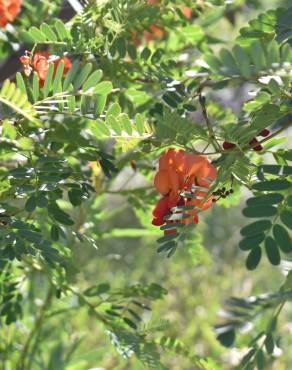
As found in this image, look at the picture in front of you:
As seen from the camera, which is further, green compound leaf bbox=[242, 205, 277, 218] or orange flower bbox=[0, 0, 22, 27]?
orange flower bbox=[0, 0, 22, 27]

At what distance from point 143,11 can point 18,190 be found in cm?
26

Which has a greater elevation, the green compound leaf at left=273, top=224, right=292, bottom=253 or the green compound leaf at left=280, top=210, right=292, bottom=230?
the green compound leaf at left=280, top=210, right=292, bottom=230

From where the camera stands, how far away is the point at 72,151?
0.83 metres

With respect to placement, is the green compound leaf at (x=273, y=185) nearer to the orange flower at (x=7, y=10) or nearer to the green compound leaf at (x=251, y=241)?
the green compound leaf at (x=251, y=241)

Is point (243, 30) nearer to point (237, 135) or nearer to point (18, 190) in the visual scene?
point (237, 135)

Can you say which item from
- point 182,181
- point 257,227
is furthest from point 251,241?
point 182,181

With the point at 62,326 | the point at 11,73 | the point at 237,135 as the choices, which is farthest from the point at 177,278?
the point at 237,135

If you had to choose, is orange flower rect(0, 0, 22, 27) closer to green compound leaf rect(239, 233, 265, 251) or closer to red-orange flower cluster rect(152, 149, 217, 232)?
red-orange flower cluster rect(152, 149, 217, 232)

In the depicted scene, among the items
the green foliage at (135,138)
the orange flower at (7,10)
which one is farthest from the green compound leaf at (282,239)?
the orange flower at (7,10)

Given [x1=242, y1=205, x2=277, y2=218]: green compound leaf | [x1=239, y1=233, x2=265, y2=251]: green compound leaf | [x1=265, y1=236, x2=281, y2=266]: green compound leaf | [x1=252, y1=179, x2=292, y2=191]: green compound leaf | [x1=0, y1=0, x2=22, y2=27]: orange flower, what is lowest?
[x1=265, y1=236, x2=281, y2=266]: green compound leaf

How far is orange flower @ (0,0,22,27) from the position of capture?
96 cm

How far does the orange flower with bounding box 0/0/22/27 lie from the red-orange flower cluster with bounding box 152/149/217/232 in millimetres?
318

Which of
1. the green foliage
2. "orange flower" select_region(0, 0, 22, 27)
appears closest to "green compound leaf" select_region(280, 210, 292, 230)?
the green foliage

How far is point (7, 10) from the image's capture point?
0.97 m
